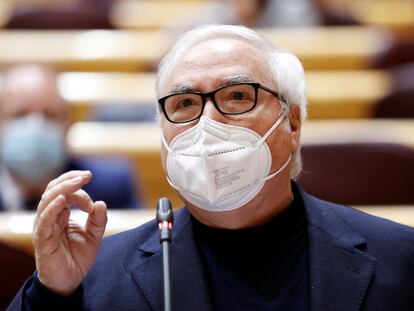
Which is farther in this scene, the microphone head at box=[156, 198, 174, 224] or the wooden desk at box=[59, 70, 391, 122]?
the wooden desk at box=[59, 70, 391, 122]

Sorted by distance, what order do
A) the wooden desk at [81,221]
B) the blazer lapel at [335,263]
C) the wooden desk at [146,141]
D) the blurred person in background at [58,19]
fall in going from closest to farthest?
the blazer lapel at [335,263]
the wooden desk at [81,221]
the wooden desk at [146,141]
the blurred person in background at [58,19]

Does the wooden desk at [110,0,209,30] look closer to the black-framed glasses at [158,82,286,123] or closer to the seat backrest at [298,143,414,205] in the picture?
the seat backrest at [298,143,414,205]

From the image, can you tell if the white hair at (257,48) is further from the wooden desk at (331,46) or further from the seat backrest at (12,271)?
the wooden desk at (331,46)

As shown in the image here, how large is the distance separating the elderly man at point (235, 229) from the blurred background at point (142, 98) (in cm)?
19

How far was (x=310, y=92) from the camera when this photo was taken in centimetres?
183

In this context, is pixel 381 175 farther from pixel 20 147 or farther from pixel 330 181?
→ pixel 20 147

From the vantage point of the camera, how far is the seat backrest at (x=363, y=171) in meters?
1.30

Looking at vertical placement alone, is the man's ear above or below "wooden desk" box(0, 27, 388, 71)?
above

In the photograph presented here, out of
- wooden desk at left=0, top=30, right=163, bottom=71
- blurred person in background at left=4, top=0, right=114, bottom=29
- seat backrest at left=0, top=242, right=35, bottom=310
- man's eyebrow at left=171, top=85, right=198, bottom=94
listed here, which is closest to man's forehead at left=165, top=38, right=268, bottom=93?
man's eyebrow at left=171, top=85, right=198, bottom=94

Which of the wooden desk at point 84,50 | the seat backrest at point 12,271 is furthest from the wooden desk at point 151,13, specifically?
the seat backrest at point 12,271

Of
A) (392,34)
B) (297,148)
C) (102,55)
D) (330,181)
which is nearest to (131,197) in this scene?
(330,181)

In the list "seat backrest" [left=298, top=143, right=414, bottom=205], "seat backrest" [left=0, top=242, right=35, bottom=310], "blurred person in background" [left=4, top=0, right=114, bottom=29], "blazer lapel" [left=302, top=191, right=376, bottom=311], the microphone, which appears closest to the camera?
the microphone

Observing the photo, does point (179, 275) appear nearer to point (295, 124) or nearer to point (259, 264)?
point (259, 264)

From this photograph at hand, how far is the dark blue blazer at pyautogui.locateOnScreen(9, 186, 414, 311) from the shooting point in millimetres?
754
